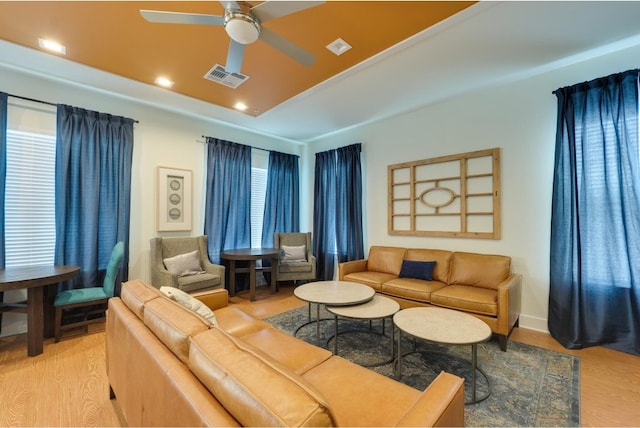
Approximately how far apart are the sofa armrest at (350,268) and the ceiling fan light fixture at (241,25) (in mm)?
2943

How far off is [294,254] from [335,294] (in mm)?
2124

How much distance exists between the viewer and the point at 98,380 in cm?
212

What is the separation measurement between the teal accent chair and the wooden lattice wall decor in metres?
3.66

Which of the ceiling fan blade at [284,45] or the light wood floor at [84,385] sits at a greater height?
the ceiling fan blade at [284,45]

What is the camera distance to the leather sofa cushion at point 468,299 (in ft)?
8.73

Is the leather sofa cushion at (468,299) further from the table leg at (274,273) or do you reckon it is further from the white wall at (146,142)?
the white wall at (146,142)

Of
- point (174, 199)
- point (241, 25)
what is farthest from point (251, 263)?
point (241, 25)

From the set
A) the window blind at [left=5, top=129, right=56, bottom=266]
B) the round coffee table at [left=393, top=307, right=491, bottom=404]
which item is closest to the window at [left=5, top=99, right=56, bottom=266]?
the window blind at [left=5, top=129, right=56, bottom=266]

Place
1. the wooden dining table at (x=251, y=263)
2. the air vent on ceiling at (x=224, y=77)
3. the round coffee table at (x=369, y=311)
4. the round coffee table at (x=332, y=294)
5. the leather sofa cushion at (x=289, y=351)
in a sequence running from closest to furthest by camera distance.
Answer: the leather sofa cushion at (x=289, y=351)
the round coffee table at (x=369, y=311)
the round coffee table at (x=332, y=294)
the air vent on ceiling at (x=224, y=77)
the wooden dining table at (x=251, y=263)

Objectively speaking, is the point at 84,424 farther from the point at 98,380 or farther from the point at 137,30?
the point at 137,30

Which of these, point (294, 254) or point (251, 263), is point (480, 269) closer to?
point (294, 254)

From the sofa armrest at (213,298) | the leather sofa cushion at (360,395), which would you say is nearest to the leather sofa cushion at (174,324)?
the leather sofa cushion at (360,395)

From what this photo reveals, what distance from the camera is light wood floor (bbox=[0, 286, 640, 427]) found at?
67.9 inches

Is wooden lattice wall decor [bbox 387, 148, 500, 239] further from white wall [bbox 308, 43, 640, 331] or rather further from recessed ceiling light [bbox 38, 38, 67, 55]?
recessed ceiling light [bbox 38, 38, 67, 55]
